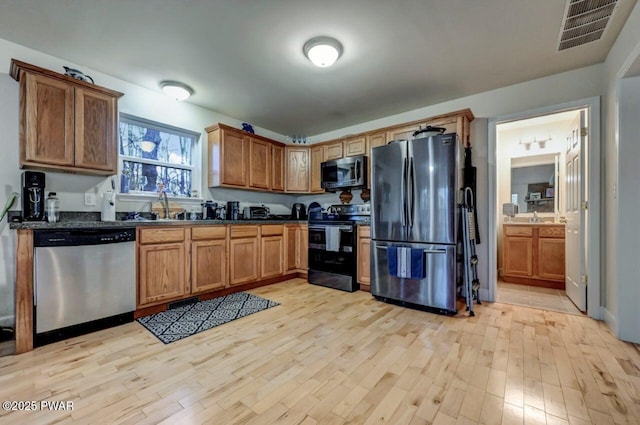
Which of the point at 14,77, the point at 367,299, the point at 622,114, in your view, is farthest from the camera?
the point at 367,299

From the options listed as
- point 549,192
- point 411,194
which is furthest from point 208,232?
point 549,192

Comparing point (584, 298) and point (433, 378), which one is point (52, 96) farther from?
point (584, 298)

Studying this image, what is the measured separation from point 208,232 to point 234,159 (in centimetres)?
124

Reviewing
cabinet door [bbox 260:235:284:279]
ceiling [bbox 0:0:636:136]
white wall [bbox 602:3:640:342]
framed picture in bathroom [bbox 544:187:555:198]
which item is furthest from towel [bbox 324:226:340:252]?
framed picture in bathroom [bbox 544:187:555:198]

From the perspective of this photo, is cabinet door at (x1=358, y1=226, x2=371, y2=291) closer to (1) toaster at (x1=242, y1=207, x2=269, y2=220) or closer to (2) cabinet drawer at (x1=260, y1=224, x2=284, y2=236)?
(2) cabinet drawer at (x1=260, y1=224, x2=284, y2=236)

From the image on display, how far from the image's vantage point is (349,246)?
12.0 ft

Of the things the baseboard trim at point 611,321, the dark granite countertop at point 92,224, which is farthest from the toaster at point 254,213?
the baseboard trim at point 611,321

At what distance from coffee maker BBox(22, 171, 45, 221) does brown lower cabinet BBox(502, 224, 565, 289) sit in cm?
552

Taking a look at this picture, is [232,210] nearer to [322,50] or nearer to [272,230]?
[272,230]

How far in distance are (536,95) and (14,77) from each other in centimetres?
516

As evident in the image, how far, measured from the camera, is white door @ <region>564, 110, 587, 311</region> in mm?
2801

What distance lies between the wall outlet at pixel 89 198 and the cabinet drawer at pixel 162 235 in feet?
2.40

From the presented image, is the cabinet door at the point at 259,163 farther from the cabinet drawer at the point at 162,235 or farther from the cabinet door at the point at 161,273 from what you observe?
the cabinet door at the point at 161,273

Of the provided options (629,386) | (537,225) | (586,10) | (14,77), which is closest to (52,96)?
(14,77)
